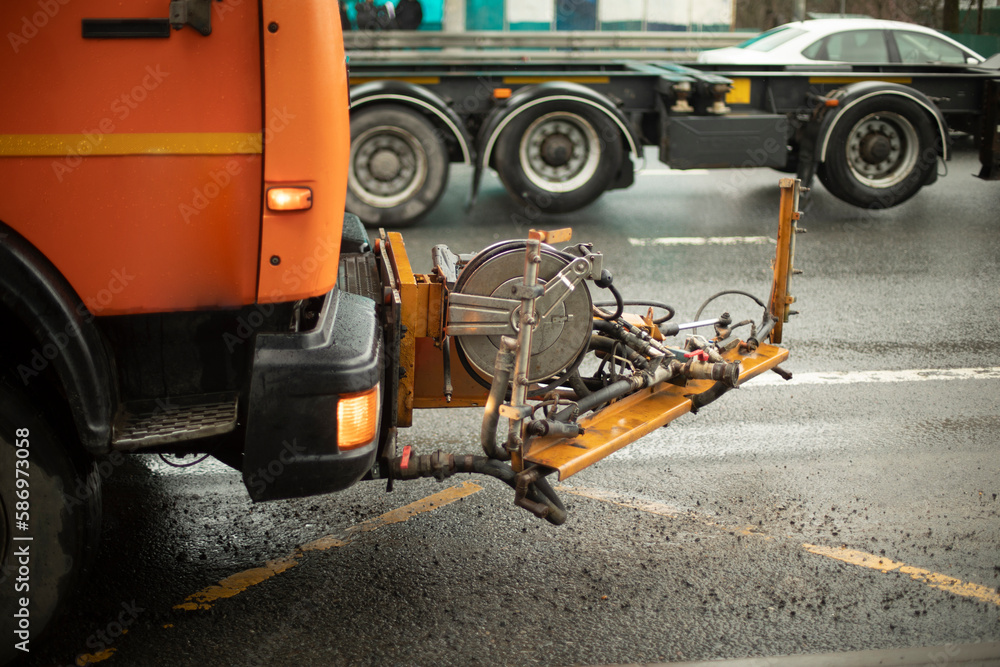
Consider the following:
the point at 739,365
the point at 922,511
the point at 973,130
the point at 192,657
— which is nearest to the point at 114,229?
the point at 192,657

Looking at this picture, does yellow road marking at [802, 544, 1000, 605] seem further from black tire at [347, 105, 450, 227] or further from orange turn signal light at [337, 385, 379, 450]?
black tire at [347, 105, 450, 227]

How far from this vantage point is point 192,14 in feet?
8.86

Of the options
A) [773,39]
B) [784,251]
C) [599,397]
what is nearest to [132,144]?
[599,397]

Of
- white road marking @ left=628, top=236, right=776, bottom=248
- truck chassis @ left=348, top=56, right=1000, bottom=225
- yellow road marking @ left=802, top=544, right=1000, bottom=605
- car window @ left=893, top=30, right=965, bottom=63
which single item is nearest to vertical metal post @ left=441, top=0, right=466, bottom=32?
car window @ left=893, top=30, right=965, bottom=63

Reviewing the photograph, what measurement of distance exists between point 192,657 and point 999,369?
193 inches

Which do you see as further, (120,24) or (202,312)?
(202,312)

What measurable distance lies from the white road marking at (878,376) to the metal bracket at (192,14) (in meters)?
3.97

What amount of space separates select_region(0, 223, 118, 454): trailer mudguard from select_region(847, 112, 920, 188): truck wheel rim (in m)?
8.35

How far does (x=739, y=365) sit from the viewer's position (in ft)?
13.5

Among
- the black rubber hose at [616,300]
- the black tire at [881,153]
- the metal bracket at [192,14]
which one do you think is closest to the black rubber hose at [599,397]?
the black rubber hose at [616,300]

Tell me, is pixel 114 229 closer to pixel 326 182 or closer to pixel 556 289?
pixel 326 182

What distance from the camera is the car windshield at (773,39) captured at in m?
12.4

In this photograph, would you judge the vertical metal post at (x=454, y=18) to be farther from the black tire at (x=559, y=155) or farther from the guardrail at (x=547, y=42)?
the black tire at (x=559, y=155)

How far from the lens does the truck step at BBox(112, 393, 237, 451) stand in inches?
115
